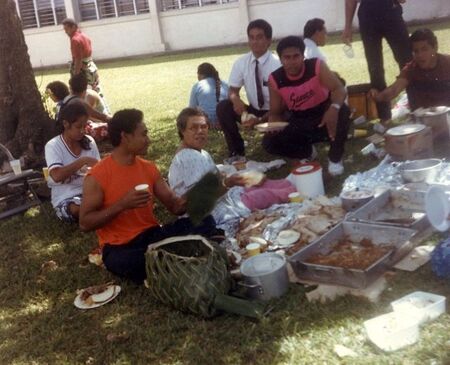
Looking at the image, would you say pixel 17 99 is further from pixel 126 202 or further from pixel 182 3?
pixel 182 3

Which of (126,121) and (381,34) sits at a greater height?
(381,34)

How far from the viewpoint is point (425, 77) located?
6.05 meters

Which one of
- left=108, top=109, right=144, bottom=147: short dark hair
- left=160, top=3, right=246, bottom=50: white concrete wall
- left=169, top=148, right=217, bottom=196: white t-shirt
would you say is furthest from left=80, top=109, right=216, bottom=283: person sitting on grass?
left=160, top=3, right=246, bottom=50: white concrete wall

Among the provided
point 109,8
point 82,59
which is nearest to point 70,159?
point 82,59

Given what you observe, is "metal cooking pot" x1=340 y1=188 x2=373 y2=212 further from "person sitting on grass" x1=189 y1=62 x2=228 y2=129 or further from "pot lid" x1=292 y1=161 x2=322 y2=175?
"person sitting on grass" x1=189 y1=62 x2=228 y2=129

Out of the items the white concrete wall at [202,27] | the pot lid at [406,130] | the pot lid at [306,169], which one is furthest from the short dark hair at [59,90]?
the white concrete wall at [202,27]

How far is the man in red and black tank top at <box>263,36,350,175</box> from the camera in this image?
5707mm

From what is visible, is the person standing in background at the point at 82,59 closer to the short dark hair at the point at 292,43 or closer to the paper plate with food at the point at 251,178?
the short dark hair at the point at 292,43

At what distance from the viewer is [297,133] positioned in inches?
238

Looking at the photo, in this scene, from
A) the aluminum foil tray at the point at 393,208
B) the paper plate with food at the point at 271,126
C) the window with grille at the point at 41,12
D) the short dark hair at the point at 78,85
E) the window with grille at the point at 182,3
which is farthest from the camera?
the window with grille at the point at 41,12

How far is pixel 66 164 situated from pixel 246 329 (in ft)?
8.70

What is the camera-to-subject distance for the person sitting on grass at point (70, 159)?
523cm

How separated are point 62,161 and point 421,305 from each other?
3364 millimetres

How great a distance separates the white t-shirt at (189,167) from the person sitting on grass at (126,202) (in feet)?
0.80
